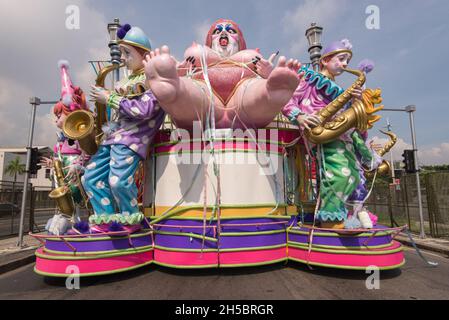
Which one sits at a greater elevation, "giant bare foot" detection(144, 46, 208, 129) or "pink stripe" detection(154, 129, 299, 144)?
"giant bare foot" detection(144, 46, 208, 129)

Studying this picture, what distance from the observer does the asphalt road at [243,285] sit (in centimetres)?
303

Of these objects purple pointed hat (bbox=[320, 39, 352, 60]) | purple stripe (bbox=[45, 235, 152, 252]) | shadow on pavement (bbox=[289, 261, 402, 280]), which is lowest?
shadow on pavement (bbox=[289, 261, 402, 280])

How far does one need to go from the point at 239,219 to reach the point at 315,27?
455 cm

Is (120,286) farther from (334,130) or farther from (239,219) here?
(334,130)

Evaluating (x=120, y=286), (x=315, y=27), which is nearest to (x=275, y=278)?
(x=120, y=286)

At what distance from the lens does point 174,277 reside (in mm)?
3660

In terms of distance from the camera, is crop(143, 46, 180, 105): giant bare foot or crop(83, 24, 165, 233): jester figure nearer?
crop(143, 46, 180, 105): giant bare foot

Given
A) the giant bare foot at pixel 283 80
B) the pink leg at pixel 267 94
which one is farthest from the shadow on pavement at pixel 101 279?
the giant bare foot at pixel 283 80

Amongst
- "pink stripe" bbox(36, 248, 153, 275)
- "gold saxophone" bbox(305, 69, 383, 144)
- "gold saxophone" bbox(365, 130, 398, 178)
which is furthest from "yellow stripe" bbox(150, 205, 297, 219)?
"gold saxophone" bbox(365, 130, 398, 178)

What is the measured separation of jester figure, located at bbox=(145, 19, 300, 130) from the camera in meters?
3.16

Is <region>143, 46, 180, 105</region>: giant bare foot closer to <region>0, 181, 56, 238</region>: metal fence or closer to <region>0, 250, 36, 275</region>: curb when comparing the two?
<region>0, 250, 36, 275</region>: curb

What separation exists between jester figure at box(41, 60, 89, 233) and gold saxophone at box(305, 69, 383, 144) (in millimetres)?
3330
